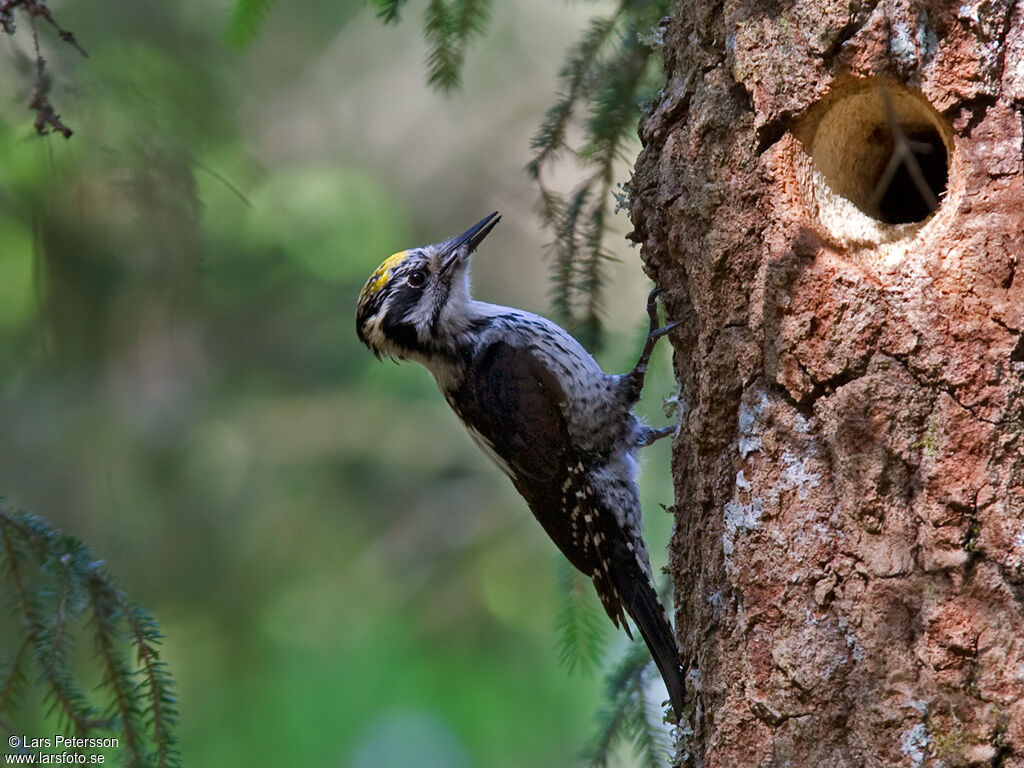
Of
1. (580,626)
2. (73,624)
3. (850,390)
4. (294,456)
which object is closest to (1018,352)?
(850,390)

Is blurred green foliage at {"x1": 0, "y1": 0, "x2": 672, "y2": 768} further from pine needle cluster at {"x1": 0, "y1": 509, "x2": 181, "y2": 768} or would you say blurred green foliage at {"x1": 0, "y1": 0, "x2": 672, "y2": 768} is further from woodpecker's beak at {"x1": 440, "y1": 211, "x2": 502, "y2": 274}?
pine needle cluster at {"x1": 0, "y1": 509, "x2": 181, "y2": 768}

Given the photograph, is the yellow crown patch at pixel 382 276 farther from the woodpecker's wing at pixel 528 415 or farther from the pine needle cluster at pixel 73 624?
the pine needle cluster at pixel 73 624

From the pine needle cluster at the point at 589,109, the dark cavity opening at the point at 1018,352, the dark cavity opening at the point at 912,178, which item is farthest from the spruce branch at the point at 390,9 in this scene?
the dark cavity opening at the point at 1018,352

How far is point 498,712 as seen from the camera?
6.08 m

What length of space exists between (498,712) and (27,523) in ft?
12.3

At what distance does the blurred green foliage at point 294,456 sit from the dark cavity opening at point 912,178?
2.41 metres

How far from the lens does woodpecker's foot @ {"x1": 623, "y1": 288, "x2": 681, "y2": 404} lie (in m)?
3.35

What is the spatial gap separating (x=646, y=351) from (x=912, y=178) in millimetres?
1156

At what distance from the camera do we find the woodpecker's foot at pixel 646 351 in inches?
132

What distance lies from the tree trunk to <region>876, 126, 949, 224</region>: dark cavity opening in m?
0.02

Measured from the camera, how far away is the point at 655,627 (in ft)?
11.1

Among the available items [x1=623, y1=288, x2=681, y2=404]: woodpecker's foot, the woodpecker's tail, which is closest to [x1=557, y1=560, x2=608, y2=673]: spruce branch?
the woodpecker's tail

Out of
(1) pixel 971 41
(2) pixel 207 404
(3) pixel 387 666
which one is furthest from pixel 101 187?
(1) pixel 971 41

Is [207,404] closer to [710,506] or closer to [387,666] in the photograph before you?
[387,666]
